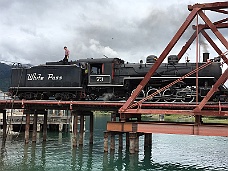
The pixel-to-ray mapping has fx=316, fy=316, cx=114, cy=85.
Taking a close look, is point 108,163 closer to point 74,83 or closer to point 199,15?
point 74,83

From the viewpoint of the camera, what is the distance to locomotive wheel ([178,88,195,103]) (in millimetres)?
18944

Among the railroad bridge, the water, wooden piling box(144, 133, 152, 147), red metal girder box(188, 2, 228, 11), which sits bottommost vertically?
the water

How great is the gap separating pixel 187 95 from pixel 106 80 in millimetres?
5563

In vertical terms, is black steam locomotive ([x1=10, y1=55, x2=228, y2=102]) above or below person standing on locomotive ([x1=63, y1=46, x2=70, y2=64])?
below

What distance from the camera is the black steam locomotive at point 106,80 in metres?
19.4

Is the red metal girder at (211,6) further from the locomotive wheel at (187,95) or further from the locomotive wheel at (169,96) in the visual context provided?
the locomotive wheel at (169,96)

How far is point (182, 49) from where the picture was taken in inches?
840

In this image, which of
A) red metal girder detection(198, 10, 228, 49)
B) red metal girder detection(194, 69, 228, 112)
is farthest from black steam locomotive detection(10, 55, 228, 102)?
red metal girder detection(194, 69, 228, 112)

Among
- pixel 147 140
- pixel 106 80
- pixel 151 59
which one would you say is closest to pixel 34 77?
pixel 106 80

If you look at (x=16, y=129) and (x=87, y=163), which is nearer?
(x=87, y=163)

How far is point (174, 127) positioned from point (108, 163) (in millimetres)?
4720

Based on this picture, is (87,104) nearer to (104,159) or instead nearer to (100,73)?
(100,73)

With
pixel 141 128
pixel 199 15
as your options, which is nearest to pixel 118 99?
pixel 141 128

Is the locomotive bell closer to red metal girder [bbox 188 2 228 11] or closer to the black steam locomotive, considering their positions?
the black steam locomotive
